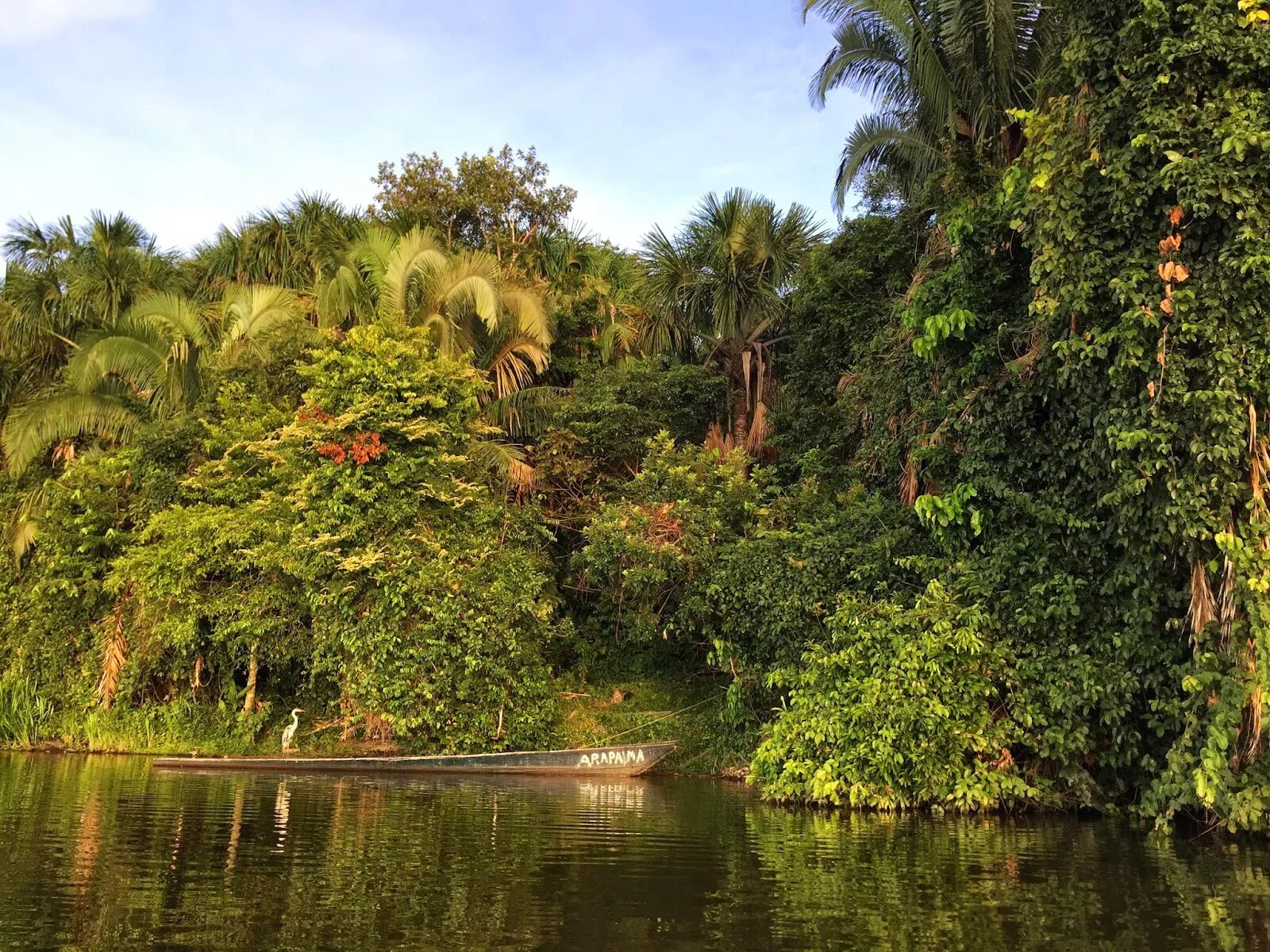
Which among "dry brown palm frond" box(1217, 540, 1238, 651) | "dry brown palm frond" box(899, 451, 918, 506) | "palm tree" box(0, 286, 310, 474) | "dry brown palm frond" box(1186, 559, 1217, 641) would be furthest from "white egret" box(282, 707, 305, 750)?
"dry brown palm frond" box(1217, 540, 1238, 651)

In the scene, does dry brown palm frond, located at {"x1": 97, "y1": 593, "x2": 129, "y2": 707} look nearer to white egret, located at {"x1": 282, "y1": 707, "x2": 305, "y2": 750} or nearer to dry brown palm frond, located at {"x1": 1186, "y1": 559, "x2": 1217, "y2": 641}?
white egret, located at {"x1": 282, "y1": 707, "x2": 305, "y2": 750}

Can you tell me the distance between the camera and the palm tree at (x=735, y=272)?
738 inches

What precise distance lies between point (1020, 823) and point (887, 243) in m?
9.96

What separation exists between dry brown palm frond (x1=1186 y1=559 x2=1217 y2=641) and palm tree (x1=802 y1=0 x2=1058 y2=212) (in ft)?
21.1

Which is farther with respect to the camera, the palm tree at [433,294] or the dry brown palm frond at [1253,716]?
the palm tree at [433,294]

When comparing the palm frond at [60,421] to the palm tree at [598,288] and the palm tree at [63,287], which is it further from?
the palm tree at [598,288]

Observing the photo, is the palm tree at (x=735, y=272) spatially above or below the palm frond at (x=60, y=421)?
above

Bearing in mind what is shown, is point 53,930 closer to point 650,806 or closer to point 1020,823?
point 650,806

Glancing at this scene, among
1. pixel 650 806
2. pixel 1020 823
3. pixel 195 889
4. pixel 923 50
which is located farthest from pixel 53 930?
pixel 923 50

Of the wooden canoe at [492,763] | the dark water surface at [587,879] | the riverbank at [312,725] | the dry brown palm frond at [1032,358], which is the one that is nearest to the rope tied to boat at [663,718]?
the riverbank at [312,725]

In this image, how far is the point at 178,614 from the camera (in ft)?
57.5

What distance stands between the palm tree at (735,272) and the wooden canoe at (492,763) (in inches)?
285

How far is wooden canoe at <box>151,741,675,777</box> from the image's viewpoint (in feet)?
49.0

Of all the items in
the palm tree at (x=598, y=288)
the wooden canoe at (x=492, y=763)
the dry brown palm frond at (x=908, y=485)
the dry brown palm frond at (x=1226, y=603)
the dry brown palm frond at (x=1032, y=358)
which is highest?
the palm tree at (x=598, y=288)
